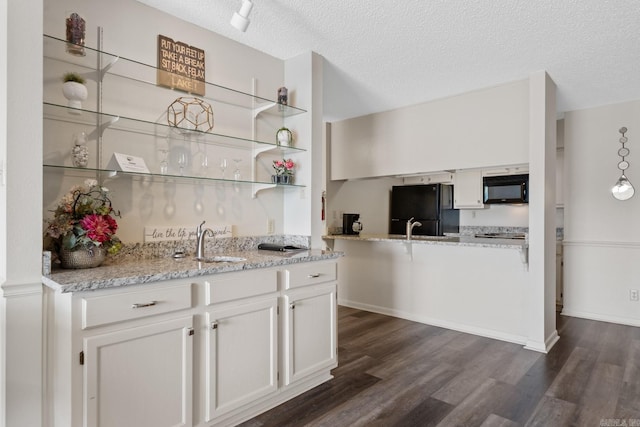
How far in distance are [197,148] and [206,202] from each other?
37 cm

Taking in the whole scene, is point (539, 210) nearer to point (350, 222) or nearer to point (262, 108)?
point (350, 222)

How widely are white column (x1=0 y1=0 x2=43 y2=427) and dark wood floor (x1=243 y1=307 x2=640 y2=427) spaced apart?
112 centimetres

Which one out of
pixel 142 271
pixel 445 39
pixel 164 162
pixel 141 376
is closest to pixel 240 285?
pixel 142 271

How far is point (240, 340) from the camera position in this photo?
81.0 inches

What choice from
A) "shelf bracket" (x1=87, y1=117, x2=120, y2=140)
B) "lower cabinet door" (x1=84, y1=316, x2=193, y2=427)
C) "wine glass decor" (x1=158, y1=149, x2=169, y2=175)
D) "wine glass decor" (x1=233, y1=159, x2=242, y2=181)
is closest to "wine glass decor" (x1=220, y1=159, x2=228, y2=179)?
"wine glass decor" (x1=233, y1=159, x2=242, y2=181)

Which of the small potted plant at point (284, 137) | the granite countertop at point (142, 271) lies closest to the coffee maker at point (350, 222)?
the small potted plant at point (284, 137)

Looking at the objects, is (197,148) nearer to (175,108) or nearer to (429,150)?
(175,108)

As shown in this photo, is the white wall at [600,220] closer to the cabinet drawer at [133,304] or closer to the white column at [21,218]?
the cabinet drawer at [133,304]

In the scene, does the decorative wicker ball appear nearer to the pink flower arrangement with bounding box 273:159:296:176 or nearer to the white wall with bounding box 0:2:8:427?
the pink flower arrangement with bounding box 273:159:296:176

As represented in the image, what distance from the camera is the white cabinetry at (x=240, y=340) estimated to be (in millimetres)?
1933

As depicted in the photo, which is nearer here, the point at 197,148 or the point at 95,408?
the point at 95,408

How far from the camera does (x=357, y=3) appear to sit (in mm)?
2275

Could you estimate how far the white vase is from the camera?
6.22ft

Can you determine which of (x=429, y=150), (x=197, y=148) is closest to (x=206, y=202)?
(x=197, y=148)
